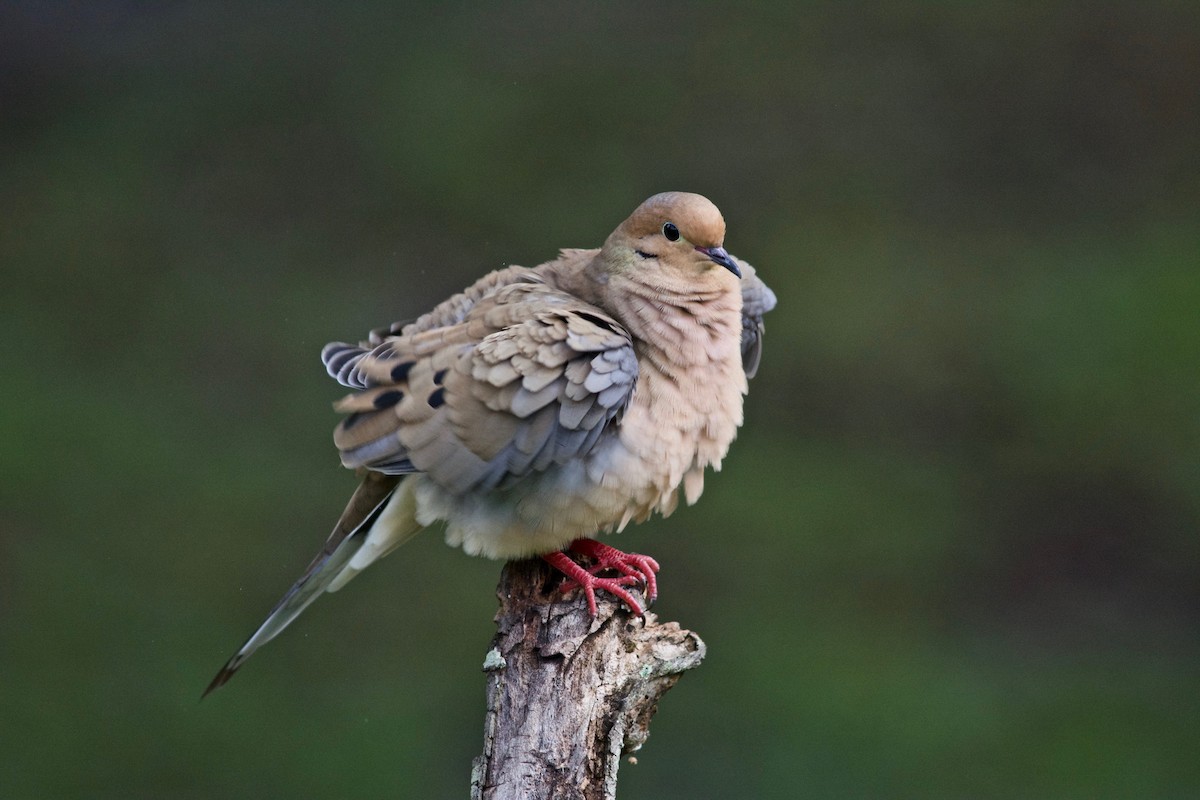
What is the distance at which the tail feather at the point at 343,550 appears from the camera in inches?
146

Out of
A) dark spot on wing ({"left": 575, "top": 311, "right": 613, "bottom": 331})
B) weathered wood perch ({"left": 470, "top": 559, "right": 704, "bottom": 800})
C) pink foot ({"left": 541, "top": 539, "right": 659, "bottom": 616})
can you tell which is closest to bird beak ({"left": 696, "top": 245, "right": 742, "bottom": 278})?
dark spot on wing ({"left": 575, "top": 311, "right": 613, "bottom": 331})

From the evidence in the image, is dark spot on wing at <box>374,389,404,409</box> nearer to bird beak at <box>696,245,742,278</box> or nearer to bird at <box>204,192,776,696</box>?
bird at <box>204,192,776,696</box>

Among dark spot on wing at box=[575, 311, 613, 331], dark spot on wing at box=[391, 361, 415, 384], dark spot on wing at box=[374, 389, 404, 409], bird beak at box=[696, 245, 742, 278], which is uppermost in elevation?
bird beak at box=[696, 245, 742, 278]

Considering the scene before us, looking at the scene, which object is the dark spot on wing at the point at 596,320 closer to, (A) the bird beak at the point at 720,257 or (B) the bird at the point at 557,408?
(B) the bird at the point at 557,408

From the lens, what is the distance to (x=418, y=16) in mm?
7793

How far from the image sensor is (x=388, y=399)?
3.51m

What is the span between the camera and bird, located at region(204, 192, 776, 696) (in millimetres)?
3393

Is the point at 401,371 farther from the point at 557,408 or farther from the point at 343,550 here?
the point at 343,550

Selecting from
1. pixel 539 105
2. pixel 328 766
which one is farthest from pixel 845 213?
pixel 328 766

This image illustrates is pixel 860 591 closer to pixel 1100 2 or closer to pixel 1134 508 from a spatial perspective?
pixel 1134 508

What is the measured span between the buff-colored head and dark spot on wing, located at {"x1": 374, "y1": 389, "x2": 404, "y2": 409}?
600 millimetres

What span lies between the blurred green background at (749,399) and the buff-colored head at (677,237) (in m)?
2.33

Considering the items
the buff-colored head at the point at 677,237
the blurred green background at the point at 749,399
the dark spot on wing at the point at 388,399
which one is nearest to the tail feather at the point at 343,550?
the dark spot on wing at the point at 388,399

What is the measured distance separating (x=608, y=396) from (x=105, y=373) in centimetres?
373
